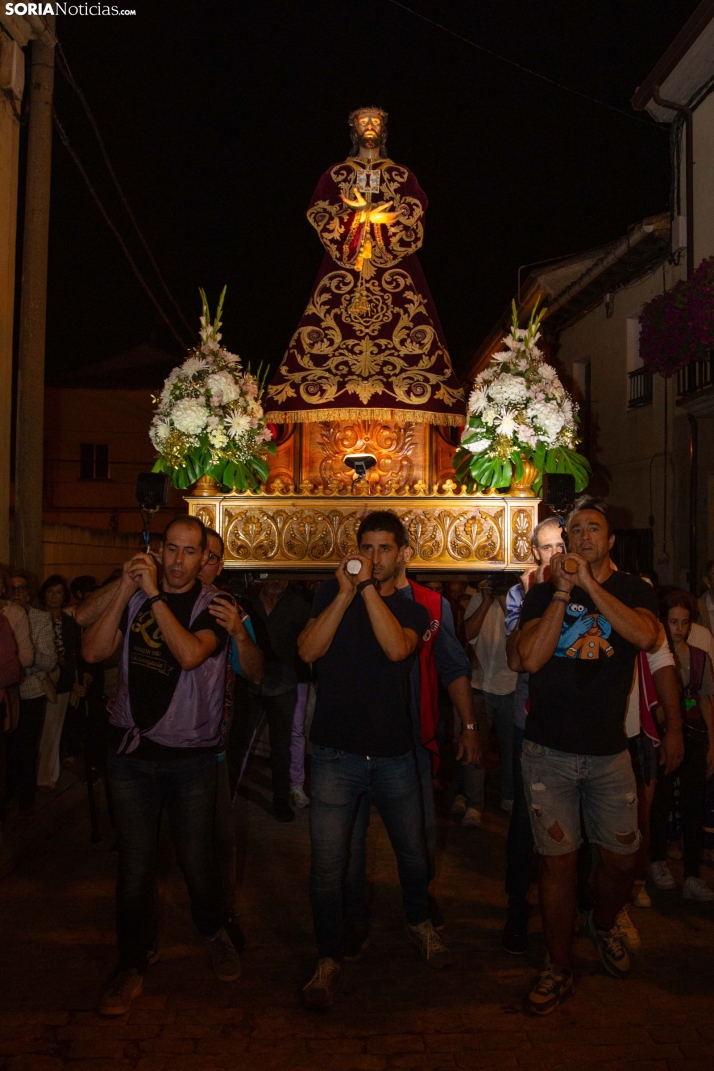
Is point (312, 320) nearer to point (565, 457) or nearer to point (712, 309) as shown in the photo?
point (565, 457)

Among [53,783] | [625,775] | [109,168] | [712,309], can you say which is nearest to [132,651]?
[625,775]

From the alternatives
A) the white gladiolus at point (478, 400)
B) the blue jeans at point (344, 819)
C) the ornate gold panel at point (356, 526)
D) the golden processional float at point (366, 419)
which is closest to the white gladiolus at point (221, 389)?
the golden processional float at point (366, 419)

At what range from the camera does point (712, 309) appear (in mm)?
8703

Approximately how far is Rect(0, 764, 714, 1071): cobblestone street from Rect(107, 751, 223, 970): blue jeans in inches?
12.2

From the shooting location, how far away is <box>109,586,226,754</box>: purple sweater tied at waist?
158 inches

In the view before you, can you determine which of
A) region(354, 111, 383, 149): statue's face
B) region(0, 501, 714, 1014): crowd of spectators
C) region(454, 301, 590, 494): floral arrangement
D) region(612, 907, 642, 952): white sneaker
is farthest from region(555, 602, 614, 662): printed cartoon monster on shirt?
region(354, 111, 383, 149): statue's face

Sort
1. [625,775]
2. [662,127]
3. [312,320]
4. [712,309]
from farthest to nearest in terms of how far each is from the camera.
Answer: [662,127], [712,309], [312,320], [625,775]

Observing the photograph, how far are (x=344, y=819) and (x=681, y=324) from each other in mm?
6578

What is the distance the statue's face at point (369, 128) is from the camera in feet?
25.9

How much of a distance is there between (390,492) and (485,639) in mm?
1529

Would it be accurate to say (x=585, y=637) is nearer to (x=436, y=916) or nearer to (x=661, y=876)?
(x=436, y=916)

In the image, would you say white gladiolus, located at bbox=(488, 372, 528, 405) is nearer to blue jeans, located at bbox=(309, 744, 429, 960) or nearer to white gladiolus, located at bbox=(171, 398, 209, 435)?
white gladiolus, located at bbox=(171, 398, 209, 435)

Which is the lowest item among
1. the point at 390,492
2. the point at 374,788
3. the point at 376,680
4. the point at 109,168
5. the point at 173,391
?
the point at 374,788

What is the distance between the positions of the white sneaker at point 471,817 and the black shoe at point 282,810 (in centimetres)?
127
